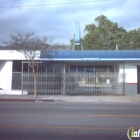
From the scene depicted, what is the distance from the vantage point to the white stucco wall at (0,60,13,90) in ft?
82.6

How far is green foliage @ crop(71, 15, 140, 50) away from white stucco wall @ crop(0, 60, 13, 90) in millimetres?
31858

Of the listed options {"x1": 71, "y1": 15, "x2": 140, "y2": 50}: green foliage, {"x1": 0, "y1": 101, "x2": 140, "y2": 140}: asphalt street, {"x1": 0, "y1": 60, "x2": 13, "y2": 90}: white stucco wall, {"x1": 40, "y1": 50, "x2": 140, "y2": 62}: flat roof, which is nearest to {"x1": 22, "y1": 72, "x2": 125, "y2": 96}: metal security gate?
{"x1": 40, "y1": 50, "x2": 140, "y2": 62}: flat roof

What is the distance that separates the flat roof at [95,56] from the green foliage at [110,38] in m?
31.2

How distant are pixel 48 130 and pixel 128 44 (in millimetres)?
49779

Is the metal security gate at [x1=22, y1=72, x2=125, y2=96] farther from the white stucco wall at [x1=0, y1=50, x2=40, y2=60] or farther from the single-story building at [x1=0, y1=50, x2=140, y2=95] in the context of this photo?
the white stucco wall at [x1=0, y1=50, x2=40, y2=60]

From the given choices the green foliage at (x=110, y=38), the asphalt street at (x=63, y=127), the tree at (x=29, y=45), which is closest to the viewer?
the asphalt street at (x=63, y=127)

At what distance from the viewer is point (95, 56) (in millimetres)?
24188

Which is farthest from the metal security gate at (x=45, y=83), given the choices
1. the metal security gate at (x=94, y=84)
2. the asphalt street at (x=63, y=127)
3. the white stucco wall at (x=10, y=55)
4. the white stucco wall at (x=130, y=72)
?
the asphalt street at (x=63, y=127)

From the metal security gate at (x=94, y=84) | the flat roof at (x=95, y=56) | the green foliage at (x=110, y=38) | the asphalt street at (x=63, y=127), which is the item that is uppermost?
the green foliage at (x=110, y=38)

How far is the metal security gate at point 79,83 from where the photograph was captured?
79.9 ft

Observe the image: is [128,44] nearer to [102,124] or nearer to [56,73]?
[56,73]

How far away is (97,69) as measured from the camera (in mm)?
27188

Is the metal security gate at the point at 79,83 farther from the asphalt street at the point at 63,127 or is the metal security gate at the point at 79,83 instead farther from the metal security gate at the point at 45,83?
the asphalt street at the point at 63,127

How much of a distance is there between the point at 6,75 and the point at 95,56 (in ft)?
27.0
